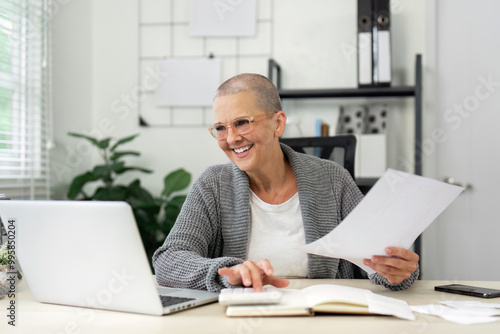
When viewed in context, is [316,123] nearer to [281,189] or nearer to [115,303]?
[281,189]

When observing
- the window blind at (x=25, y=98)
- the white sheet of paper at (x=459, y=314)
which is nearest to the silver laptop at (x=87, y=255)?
the white sheet of paper at (x=459, y=314)

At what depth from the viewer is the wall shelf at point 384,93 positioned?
2643mm

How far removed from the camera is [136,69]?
10.1 feet

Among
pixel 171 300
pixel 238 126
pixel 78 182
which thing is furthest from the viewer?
pixel 78 182

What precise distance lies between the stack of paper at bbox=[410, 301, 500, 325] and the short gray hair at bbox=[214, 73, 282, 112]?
0.73 metres

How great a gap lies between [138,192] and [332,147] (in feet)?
4.37

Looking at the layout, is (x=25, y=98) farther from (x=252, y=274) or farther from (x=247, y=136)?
(x=252, y=274)

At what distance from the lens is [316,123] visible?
2701 millimetres

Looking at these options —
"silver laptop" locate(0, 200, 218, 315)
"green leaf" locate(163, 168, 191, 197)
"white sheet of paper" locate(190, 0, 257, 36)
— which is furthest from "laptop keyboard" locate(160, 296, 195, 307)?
"white sheet of paper" locate(190, 0, 257, 36)

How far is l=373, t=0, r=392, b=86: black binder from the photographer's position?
2.62 metres

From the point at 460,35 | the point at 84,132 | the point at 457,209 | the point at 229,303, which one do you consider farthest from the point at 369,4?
the point at 229,303

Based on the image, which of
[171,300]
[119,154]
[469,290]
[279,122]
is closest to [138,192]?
[119,154]

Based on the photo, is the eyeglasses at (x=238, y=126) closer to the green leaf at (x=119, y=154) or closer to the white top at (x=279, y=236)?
the white top at (x=279, y=236)

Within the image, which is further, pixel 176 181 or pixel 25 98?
pixel 176 181
